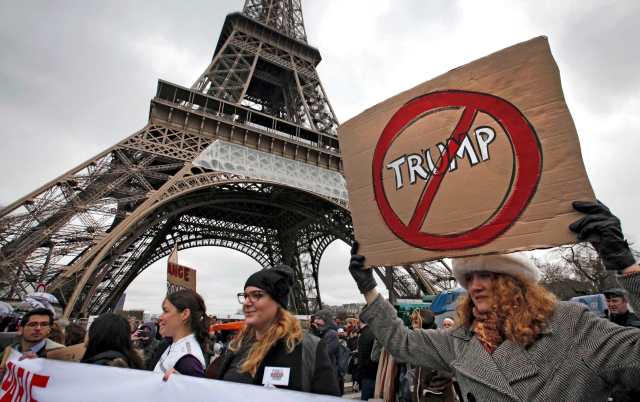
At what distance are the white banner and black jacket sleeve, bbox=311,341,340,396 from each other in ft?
0.59

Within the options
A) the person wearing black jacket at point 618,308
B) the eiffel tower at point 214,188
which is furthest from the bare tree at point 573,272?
the person wearing black jacket at point 618,308

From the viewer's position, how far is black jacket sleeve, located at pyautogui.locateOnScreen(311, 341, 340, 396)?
1585 mm

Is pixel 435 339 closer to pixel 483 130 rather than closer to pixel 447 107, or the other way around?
pixel 483 130

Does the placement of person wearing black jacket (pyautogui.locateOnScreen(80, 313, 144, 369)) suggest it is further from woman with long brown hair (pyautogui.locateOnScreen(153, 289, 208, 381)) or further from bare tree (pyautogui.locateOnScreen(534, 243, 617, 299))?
bare tree (pyautogui.locateOnScreen(534, 243, 617, 299))

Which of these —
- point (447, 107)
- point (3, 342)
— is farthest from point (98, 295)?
point (447, 107)

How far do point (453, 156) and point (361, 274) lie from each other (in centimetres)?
74

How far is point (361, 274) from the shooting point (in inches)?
68.7

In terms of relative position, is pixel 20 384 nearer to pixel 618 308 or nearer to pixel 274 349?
pixel 274 349

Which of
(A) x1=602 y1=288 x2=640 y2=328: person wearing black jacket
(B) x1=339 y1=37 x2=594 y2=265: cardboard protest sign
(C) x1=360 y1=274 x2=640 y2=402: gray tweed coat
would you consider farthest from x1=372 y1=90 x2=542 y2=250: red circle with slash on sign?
(A) x1=602 y1=288 x2=640 y2=328: person wearing black jacket

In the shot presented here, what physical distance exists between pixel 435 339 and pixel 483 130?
39.4 inches

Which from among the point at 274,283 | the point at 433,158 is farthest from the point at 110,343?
the point at 433,158

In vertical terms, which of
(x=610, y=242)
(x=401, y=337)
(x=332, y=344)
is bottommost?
(x=332, y=344)

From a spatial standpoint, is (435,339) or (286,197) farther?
(286,197)

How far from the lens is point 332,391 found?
5.21 feet
